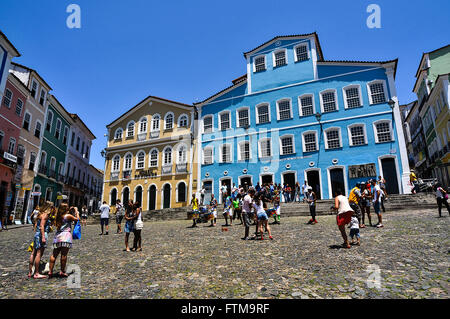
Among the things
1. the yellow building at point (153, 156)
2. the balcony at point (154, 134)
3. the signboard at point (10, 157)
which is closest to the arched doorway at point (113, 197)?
the yellow building at point (153, 156)

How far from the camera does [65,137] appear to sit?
109 ft

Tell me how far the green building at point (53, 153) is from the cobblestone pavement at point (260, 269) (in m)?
22.4

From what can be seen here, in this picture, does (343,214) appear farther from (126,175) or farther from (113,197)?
(113,197)

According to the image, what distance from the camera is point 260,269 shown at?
18.9ft

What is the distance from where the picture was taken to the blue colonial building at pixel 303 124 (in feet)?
72.1

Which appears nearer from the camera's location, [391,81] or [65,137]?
[391,81]

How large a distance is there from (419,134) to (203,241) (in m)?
38.9

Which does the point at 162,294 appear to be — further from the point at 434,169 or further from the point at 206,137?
the point at 434,169

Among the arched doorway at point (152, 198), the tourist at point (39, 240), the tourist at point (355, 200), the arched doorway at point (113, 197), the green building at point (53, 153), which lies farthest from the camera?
the arched doorway at point (113, 197)

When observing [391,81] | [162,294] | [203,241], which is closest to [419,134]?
[391,81]

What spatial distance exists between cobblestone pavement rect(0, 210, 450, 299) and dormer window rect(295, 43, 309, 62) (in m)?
21.2

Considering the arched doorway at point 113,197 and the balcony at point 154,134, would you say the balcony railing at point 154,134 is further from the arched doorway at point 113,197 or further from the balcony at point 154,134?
the arched doorway at point 113,197

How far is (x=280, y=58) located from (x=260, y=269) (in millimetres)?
25619

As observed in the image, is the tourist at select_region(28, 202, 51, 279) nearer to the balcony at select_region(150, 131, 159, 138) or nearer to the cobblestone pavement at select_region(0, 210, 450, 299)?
the cobblestone pavement at select_region(0, 210, 450, 299)
